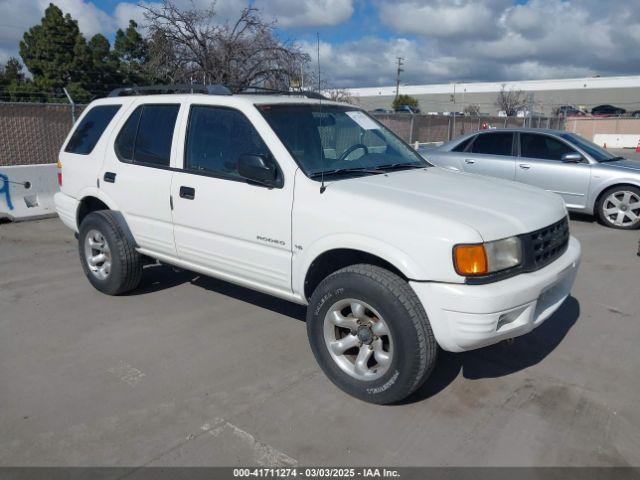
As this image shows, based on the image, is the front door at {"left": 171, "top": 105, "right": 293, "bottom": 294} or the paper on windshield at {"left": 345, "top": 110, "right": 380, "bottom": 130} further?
the paper on windshield at {"left": 345, "top": 110, "right": 380, "bottom": 130}

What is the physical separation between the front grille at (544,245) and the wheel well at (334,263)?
75cm

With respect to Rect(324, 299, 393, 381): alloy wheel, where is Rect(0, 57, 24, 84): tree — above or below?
above

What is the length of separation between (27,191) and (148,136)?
4.84 meters

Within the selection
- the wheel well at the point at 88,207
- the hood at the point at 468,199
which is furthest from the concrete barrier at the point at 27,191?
the hood at the point at 468,199

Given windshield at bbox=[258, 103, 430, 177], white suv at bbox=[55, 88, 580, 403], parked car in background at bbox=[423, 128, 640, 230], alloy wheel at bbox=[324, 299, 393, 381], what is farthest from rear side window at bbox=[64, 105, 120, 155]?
parked car in background at bbox=[423, 128, 640, 230]

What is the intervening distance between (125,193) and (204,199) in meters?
1.10

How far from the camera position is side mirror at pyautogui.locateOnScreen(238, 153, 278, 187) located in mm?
3723

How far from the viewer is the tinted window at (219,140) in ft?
13.4

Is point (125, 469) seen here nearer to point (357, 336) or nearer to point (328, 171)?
point (357, 336)

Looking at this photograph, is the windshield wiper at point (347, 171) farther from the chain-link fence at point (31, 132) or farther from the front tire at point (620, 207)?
the chain-link fence at point (31, 132)

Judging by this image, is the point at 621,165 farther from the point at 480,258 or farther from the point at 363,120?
the point at 480,258

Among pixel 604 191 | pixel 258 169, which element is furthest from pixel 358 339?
pixel 604 191

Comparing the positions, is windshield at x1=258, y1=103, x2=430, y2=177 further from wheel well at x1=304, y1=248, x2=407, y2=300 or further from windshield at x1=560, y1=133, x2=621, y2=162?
windshield at x1=560, y1=133, x2=621, y2=162

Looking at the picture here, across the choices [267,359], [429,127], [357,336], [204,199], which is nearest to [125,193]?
[204,199]
